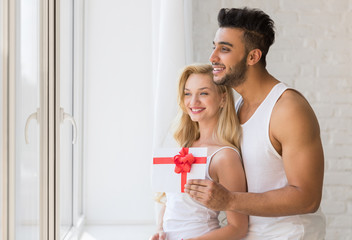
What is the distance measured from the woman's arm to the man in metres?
0.04

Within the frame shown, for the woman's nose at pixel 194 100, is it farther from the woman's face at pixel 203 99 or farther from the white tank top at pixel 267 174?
the white tank top at pixel 267 174

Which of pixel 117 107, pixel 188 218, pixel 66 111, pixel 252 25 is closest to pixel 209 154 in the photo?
pixel 188 218

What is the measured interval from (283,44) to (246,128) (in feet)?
3.74

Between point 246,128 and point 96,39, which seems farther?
point 96,39

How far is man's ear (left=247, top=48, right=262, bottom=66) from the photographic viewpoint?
1.62m

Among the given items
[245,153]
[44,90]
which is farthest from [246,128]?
[44,90]

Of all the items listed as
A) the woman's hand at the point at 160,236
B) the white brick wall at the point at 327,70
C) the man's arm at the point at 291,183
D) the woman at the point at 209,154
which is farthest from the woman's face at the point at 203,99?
the white brick wall at the point at 327,70

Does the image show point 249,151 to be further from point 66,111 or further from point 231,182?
point 66,111

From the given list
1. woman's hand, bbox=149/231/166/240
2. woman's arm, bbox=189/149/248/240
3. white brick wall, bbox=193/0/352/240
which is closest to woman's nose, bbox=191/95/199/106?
woman's arm, bbox=189/149/248/240

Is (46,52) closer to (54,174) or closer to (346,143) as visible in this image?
(54,174)

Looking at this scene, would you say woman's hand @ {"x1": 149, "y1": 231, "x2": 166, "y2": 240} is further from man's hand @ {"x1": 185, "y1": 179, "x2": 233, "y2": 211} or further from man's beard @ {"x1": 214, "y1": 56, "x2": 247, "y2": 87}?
man's beard @ {"x1": 214, "y1": 56, "x2": 247, "y2": 87}

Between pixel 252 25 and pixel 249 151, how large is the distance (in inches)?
17.5

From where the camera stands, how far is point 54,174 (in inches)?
74.8

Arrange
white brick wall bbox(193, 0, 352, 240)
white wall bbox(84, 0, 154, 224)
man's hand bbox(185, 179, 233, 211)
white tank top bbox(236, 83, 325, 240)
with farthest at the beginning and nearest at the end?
1. white wall bbox(84, 0, 154, 224)
2. white brick wall bbox(193, 0, 352, 240)
3. white tank top bbox(236, 83, 325, 240)
4. man's hand bbox(185, 179, 233, 211)
